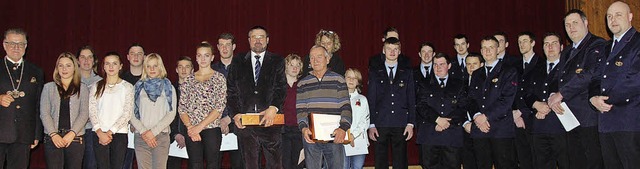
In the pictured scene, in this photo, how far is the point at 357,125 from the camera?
19.4 ft

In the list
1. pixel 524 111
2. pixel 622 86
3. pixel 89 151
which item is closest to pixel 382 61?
pixel 524 111

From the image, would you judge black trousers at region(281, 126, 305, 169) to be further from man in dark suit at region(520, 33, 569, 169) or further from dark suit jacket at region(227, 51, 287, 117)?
man in dark suit at region(520, 33, 569, 169)

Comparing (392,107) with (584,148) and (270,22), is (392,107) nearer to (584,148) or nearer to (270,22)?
(584,148)

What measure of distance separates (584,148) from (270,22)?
182 inches

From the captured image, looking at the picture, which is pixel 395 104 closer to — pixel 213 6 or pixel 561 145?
pixel 561 145

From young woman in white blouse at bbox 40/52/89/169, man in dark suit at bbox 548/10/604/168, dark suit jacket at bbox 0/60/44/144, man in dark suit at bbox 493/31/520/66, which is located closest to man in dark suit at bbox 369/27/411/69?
man in dark suit at bbox 493/31/520/66

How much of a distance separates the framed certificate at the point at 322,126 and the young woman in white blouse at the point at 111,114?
5.57 ft

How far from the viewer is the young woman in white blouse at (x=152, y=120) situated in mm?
5430

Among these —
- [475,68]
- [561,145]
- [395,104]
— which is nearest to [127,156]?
[395,104]

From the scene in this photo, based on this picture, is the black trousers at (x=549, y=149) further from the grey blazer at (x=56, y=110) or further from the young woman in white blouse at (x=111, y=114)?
the grey blazer at (x=56, y=110)

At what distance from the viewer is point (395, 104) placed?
20.4 feet

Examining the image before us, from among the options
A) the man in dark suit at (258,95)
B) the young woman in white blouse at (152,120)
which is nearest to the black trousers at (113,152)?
the young woman in white blouse at (152,120)

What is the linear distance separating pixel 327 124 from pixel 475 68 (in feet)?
6.25

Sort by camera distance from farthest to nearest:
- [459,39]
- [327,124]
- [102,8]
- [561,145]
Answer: [102,8] < [459,39] < [561,145] < [327,124]
